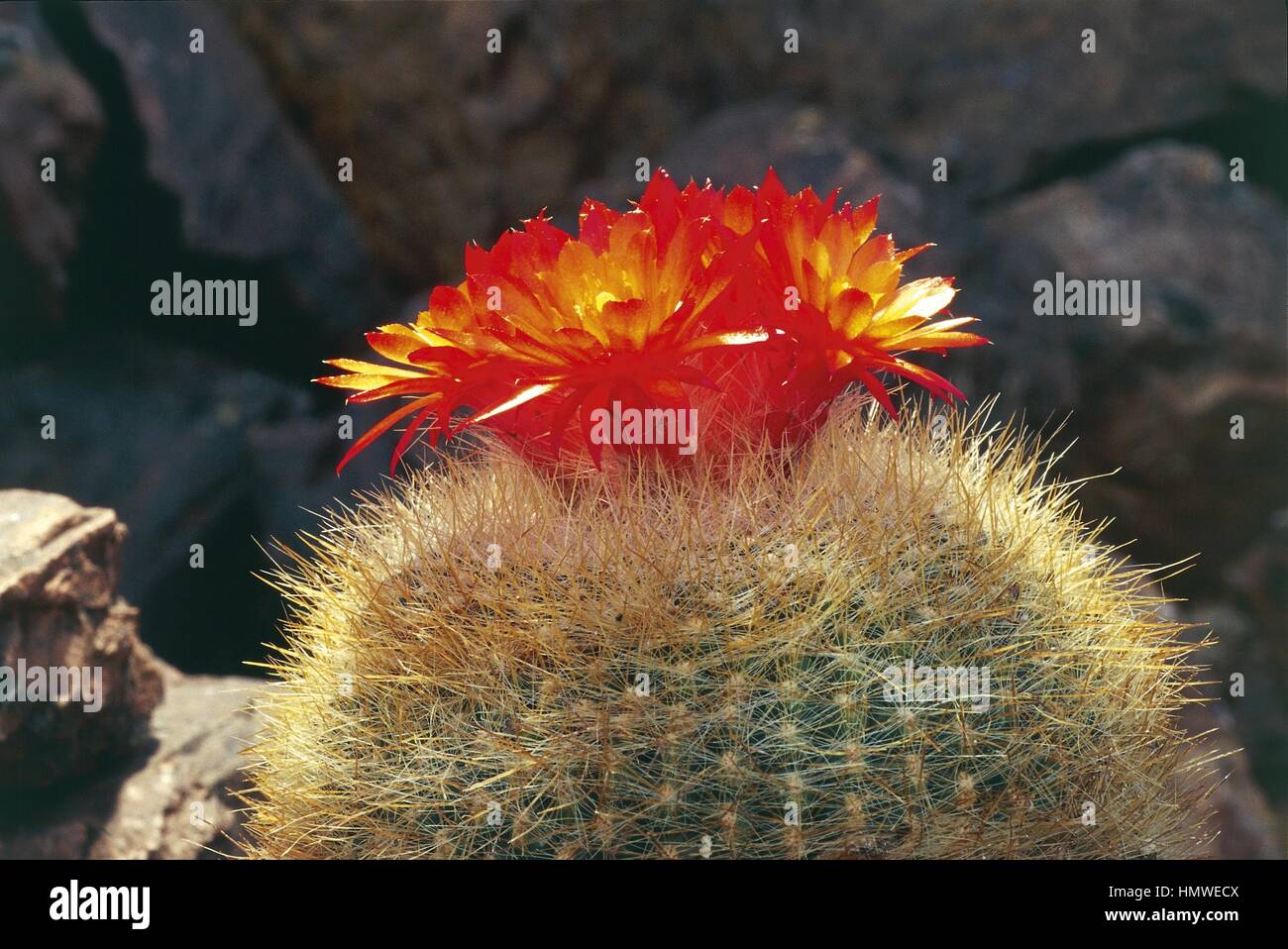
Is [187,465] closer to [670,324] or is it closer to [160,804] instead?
[160,804]

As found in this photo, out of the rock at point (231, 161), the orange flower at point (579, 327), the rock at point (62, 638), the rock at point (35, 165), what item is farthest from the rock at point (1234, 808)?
the rock at point (35, 165)

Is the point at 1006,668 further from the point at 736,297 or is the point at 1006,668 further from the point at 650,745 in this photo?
the point at 736,297

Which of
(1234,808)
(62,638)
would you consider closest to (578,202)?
(62,638)

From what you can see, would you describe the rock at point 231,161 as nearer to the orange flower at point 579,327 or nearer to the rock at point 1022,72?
the rock at point 1022,72

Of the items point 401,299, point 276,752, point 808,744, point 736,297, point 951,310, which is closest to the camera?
point 808,744

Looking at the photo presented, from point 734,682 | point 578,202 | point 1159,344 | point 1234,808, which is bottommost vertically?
point 1234,808

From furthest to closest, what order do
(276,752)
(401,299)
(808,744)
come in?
(401,299), (276,752), (808,744)
